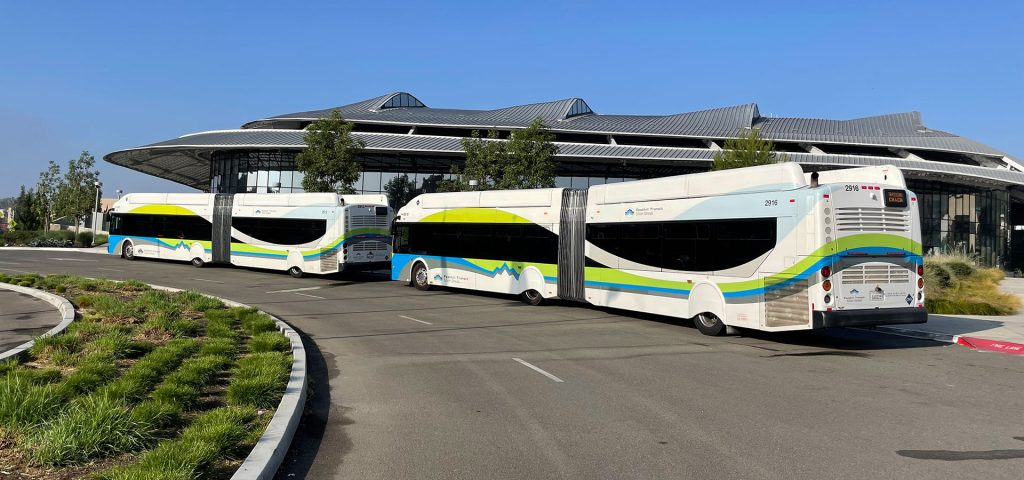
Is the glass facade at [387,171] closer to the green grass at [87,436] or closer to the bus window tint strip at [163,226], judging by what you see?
the bus window tint strip at [163,226]

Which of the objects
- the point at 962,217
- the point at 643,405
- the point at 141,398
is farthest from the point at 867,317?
the point at 962,217

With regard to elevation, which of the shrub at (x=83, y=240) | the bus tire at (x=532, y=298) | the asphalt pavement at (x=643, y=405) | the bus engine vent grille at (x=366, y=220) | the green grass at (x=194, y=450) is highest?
the bus engine vent grille at (x=366, y=220)

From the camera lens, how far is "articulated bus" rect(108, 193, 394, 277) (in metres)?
26.3

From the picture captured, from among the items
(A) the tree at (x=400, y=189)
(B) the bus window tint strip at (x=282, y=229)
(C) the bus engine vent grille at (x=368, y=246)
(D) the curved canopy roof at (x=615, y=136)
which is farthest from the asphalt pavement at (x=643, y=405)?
(A) the tree at (x=400, y=189)

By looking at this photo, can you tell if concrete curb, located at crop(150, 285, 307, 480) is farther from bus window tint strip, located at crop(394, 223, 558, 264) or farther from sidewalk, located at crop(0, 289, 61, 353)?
bus window tint strip, located at crop(394, 223, 558, 264)

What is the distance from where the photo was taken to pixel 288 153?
171 ft

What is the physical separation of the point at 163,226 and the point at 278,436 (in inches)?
1254

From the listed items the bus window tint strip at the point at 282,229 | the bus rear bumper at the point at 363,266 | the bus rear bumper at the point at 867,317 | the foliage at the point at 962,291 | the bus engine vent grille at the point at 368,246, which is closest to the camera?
the bus rear bumper at the point at 867,317

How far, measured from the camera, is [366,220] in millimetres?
26703

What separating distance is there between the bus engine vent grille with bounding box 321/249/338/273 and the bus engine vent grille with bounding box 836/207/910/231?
19.3 meters

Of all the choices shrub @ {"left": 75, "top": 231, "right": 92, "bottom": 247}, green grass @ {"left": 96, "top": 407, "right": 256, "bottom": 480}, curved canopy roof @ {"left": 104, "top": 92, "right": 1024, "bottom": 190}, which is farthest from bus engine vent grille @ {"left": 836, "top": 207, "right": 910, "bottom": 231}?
shrub @ {"left": 75, "top": 231, "right": 92, "bottom": 247}

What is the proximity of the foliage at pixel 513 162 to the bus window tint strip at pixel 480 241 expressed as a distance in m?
10.1

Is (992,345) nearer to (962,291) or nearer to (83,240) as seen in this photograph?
(962,291)

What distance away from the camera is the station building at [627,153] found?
167 ft
